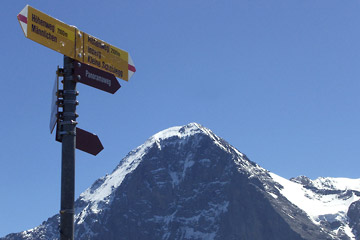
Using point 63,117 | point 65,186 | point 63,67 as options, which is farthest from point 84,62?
point 65,186

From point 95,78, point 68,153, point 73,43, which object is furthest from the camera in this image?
point 95,78

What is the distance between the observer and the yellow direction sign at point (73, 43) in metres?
14.5

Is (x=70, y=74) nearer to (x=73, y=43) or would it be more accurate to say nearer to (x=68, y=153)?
(x=73, y=43)

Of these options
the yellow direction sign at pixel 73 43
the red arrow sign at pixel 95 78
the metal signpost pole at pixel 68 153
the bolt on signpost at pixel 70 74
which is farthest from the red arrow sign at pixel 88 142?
the yellow direction sign at pixel 73 43

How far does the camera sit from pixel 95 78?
52.0 feet

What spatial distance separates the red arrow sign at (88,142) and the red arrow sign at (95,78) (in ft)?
3.88

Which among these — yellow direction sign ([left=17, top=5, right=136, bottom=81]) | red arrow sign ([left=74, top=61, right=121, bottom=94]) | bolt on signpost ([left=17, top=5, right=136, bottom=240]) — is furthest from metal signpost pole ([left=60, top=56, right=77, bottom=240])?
yellow direction sign ([left=17, top=5, right=136, bottom=81])

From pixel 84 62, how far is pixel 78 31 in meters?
0.74

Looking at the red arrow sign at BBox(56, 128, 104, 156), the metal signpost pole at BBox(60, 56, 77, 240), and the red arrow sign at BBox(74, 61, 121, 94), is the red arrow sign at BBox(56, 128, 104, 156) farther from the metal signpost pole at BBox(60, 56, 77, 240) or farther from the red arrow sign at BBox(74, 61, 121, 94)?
the red arrow sign at BBox(74, 61, 121, 94)

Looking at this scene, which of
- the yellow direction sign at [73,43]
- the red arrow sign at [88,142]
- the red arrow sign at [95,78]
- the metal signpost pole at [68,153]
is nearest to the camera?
the metal signpost pole at [68,153]

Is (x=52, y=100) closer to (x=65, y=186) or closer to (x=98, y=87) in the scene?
(x=98, y=87)

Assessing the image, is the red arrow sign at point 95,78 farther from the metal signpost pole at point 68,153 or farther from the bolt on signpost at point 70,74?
the metal signpost pole at point 68,153

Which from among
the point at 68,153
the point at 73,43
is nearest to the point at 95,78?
→ the point at 73,43

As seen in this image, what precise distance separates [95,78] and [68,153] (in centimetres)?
215
